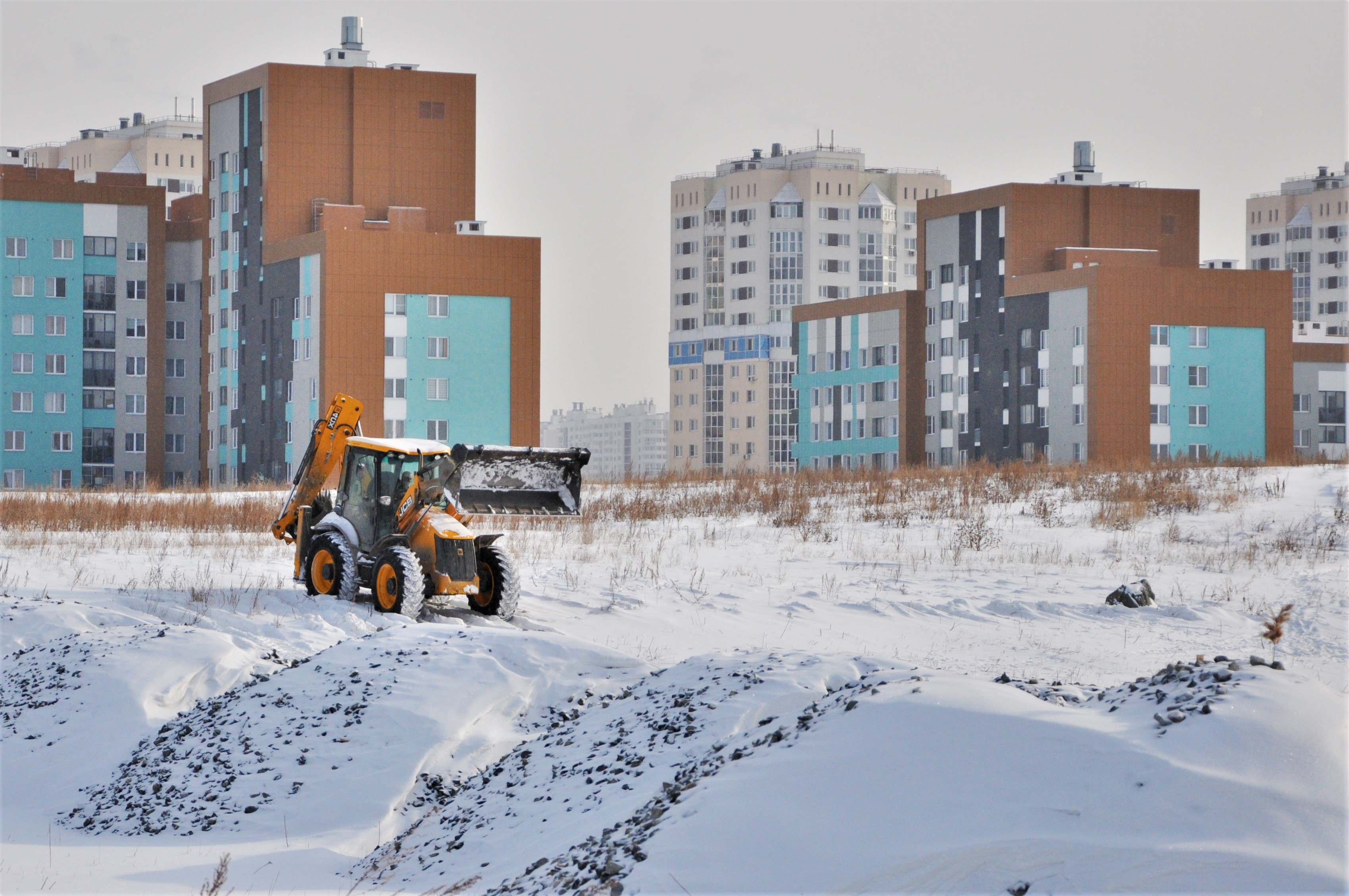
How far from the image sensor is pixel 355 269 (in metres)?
71.5

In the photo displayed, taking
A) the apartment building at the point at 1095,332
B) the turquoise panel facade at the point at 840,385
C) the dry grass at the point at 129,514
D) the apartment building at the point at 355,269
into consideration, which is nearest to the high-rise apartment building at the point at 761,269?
the turquoise panel facade at the point at 840,385

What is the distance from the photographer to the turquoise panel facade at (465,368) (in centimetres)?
7219

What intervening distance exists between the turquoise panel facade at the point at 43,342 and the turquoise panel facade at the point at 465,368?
955 inches

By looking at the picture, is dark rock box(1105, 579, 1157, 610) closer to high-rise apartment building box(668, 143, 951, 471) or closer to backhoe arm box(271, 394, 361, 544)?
backhoe arm box(271, 394, 361, 544)

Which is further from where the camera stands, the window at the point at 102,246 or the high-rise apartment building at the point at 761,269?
the high-rise apartment building at the point at 761,269

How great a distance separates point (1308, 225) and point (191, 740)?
16263 centimetres

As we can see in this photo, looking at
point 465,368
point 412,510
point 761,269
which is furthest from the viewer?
point 761,269

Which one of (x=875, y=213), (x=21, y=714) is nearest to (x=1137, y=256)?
(x=875, y=213)

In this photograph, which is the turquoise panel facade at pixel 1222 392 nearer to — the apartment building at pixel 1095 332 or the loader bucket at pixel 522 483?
the apartment building at pixel 1095 332

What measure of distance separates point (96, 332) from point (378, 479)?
7428 centimetres

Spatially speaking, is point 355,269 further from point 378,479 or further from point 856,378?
point 378,479

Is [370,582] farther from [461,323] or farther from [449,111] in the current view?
[449,111]

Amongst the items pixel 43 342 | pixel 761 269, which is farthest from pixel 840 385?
pixel 43 342

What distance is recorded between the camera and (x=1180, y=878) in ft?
20.2
